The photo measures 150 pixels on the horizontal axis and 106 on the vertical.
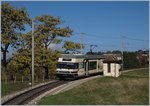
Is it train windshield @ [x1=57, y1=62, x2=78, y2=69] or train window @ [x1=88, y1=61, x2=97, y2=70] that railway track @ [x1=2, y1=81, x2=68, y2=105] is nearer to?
train windshield @ [x1=57, y1=62, x2=78, y2=69]

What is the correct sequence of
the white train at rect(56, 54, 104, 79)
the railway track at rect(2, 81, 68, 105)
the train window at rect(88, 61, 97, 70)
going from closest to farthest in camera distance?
the railway track at rect(2, 81, 68, 105) → the white train at rect(56, 54, 104, 79) → the train window at rect(88, 61, 97, 70)

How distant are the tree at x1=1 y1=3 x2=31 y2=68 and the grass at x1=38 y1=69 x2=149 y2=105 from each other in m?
15.9

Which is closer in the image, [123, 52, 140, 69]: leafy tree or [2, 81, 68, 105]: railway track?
[2, 81, 68, 105]: railway track

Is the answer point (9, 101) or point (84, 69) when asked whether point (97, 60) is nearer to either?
point (84, 69)

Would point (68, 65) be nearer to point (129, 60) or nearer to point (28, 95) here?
point (28, 95)

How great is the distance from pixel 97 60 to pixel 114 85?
1142 centimetres

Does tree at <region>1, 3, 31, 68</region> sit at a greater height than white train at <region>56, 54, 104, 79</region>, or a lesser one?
greater

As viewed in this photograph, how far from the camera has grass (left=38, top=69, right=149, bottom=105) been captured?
29.0m

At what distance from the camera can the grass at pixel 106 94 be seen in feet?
95.2

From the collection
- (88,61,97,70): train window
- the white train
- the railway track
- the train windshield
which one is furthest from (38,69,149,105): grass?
(88,61,97,70): train window

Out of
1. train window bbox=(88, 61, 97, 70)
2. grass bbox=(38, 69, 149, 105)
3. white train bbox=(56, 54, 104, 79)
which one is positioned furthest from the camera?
train window bbox=(88, 61, 97, 70)

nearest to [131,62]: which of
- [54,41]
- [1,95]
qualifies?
[54,41]

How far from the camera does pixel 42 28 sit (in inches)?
2024

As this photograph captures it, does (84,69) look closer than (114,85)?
No
